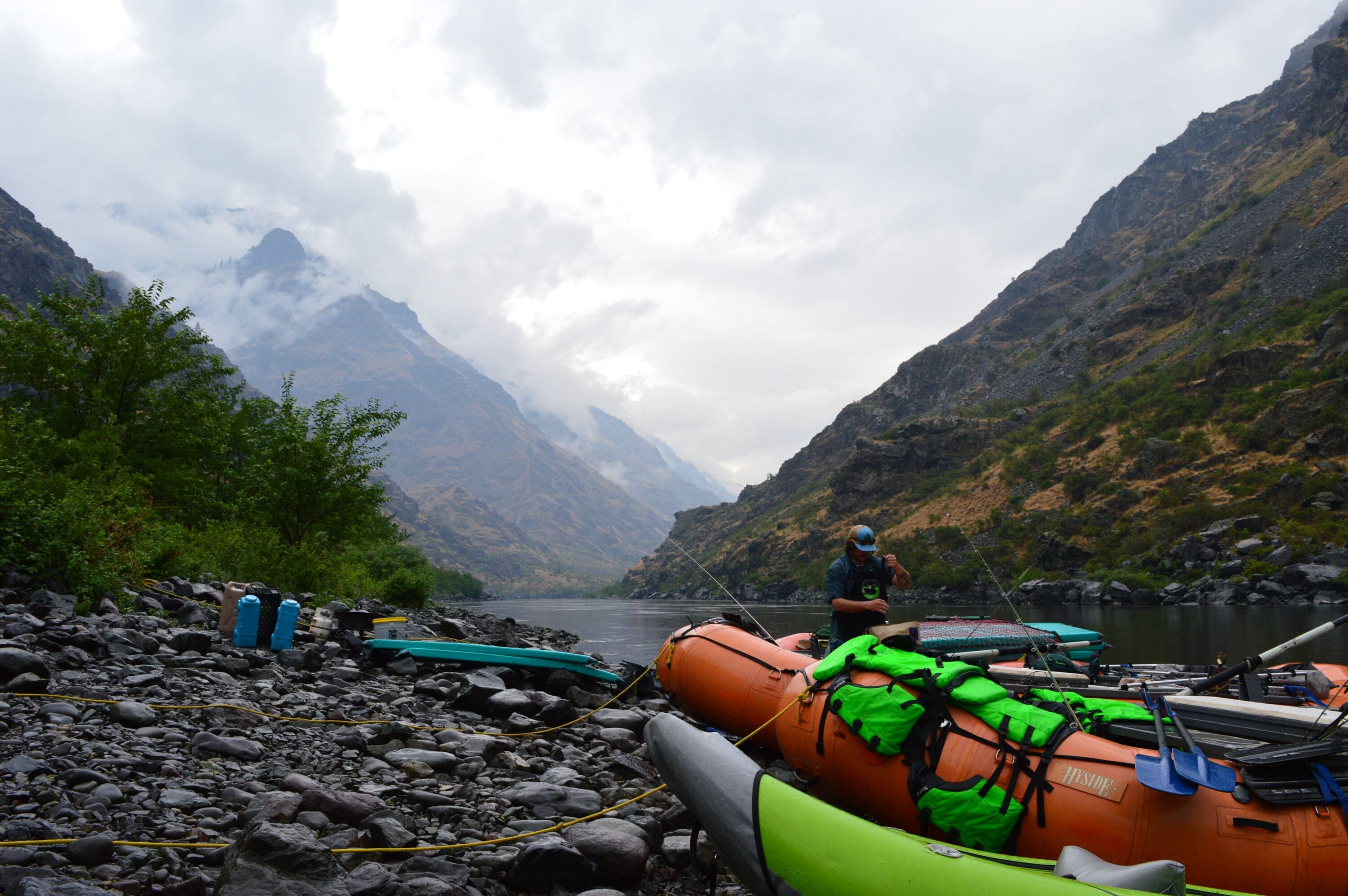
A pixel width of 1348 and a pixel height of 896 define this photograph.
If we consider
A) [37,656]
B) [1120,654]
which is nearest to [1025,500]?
[1120,654]

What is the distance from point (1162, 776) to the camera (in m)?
3.83

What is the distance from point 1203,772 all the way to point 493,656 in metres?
8.35

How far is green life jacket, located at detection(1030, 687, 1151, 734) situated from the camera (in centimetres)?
472

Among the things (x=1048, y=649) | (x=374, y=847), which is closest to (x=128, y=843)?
(x=374, y=847)

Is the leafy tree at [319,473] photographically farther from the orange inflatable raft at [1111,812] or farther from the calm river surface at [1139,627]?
the orange inflatable raft at [1111,812]

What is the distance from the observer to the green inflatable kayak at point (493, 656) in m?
9.74

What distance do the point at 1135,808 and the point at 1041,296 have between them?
555 feet

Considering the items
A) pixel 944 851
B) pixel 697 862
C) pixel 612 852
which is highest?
pixel 944 851

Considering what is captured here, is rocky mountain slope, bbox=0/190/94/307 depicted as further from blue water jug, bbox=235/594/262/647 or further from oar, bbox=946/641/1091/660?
oar, bbox=946/641/1091/660

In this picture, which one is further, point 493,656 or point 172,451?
point 172,451

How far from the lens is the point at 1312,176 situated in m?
84.4

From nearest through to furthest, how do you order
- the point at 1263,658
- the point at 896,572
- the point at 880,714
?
1. the point at 1263,658
2. the point at 880,714
3. the point at 896,572

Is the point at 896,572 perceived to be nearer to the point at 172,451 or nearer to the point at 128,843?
the point at 128,843

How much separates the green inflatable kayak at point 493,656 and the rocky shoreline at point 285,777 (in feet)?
3.64
